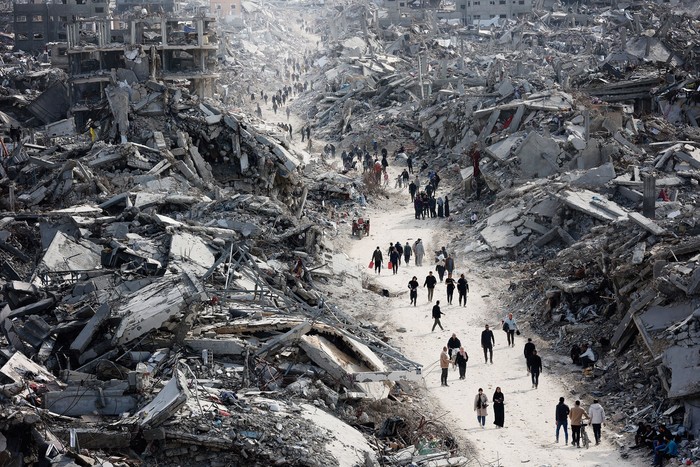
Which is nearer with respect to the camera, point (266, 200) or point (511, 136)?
point (266, 200)

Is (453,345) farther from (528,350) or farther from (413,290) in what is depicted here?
(413,290)

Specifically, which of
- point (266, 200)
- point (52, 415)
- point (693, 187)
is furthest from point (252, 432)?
point (693, 187)

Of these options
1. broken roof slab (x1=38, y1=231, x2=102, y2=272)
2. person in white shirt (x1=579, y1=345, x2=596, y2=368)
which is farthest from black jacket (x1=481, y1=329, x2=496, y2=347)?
broken roof slab (x1=38, y1=231, x2=102, y2=272)

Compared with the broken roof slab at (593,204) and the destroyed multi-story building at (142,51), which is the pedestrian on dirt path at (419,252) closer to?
the broken roof slab at (593,204)

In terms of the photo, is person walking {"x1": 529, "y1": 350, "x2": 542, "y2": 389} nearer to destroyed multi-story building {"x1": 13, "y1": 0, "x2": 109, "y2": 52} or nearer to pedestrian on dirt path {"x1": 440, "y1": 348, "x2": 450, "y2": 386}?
A: pedestrian on dirt path {"x1": 440, "y1": 348, "x2": 450, "y2": 386}

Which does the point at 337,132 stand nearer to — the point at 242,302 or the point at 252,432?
the point at 242,302

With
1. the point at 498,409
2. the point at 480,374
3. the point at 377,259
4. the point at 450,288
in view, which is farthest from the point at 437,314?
the point at 498,409

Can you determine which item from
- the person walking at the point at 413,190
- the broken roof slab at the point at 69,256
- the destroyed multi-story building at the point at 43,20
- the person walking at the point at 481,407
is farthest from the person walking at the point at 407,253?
the destroyed multi-story building at the point at 43,20
